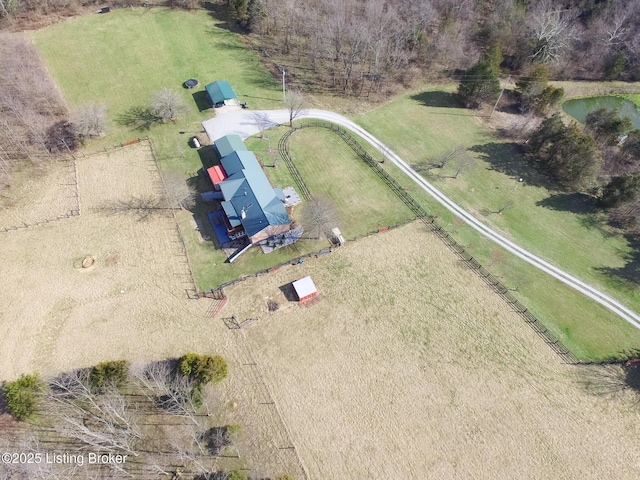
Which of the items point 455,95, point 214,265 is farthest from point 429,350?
point 455,95

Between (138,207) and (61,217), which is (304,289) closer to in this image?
(138,207)

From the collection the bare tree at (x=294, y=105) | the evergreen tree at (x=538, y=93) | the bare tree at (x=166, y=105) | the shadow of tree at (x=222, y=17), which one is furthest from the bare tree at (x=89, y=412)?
the evergreen tree at (x=538, y=93)

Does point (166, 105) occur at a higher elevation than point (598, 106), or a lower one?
lower

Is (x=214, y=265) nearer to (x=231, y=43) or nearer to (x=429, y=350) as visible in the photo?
(x=429, y=350)

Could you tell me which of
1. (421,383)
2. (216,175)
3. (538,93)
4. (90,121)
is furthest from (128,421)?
(538,93)

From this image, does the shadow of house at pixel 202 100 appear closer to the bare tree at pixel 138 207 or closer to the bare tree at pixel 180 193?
the bare tree at pixel 180 193

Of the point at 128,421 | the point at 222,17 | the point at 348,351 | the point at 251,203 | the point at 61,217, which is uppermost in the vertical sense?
the point at 222,17
